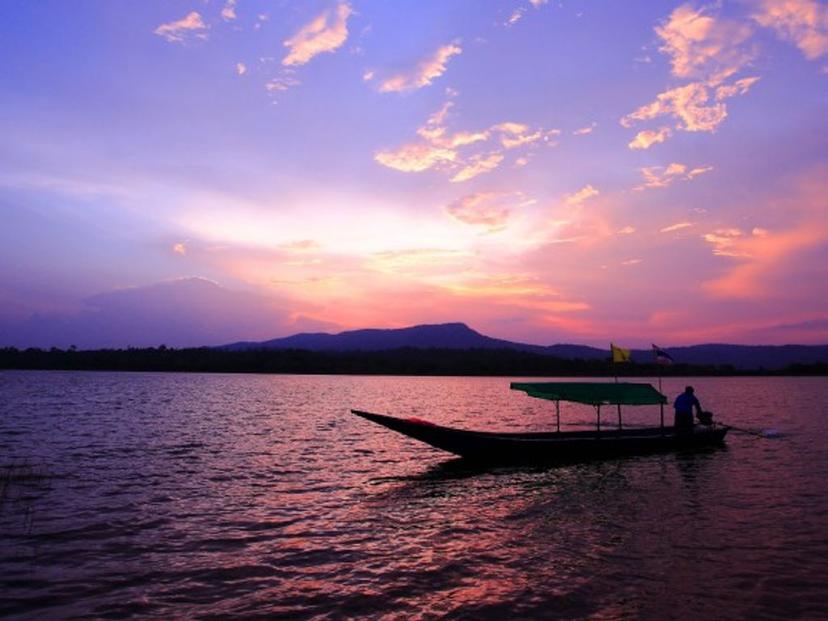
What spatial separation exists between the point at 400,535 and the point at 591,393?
679 inches

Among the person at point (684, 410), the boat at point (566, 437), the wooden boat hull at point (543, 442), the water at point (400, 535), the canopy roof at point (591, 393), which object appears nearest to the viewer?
the water at point (400, 535)

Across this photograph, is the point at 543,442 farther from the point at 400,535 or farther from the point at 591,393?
the point at 400,535

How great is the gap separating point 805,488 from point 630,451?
8440 millimetres

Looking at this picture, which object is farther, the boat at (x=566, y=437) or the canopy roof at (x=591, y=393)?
the canopy roof at (x=591, y=393)

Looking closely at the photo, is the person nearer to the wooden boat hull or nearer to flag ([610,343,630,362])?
the wooden boat hull

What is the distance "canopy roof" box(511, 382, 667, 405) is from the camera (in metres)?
29.6

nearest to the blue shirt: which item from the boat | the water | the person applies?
the person

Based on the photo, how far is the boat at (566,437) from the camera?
25.5 meters

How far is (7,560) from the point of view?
41.2 ft

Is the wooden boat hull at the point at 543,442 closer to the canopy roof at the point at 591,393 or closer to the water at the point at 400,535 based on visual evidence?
the water at the point at 400,535

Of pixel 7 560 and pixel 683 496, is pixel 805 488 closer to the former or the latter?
pixel 683 496

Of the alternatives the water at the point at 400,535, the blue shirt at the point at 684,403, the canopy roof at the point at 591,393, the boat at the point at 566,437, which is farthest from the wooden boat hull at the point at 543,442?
the canopy roof at the point at 591,393

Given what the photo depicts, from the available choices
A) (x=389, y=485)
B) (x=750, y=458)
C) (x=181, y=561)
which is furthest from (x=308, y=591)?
(x=750, y=458)

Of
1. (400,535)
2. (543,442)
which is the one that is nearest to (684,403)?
(543,442)
